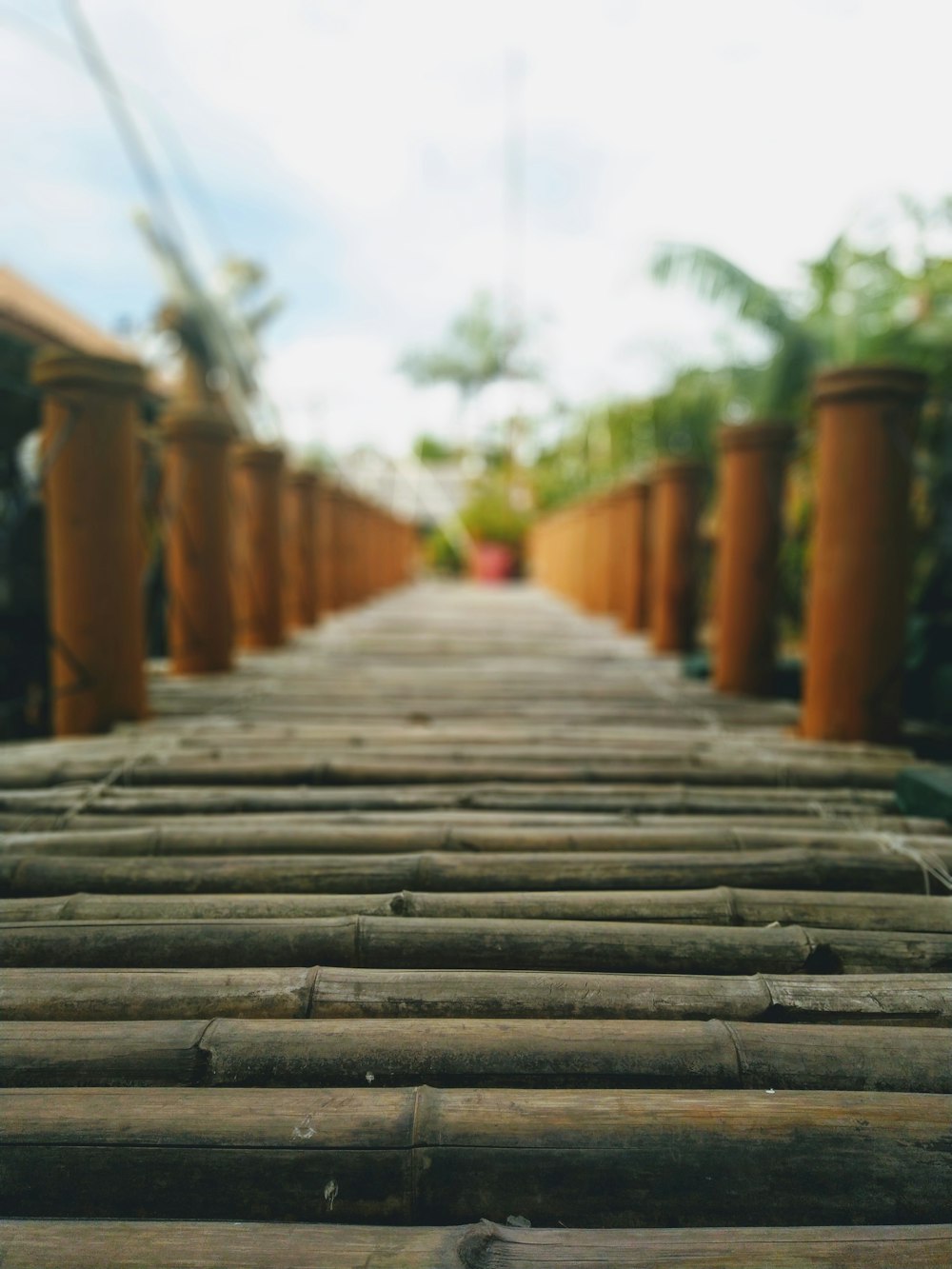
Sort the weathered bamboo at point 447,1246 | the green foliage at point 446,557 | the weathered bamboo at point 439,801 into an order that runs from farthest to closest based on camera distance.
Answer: the green foliage at point 446,557 → the weathered bamboo at point 439,801 → the weathered bamboo at point 447,1246

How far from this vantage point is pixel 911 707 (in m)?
3.01

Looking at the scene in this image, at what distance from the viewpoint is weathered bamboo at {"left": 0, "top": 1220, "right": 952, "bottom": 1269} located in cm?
80

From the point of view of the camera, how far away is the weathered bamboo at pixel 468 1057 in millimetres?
1038

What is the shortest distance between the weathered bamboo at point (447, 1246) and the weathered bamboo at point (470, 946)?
0.44 metres

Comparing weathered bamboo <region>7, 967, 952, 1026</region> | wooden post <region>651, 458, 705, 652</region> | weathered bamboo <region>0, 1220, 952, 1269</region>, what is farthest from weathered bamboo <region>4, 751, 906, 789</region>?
wooden post <region>651, 458, 705, 652</region>

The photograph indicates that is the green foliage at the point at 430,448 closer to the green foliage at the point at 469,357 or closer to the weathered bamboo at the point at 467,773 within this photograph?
the green foliage at the point at 469,357

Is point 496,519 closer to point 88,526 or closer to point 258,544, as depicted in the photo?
point 258,544

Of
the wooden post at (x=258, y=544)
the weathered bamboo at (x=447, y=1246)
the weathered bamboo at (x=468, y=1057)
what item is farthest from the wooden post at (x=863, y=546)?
the wooden post at (x=258, y=544)

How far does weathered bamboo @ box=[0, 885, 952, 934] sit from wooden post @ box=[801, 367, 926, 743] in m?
1.11

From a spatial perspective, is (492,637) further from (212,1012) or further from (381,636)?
(212,1012)

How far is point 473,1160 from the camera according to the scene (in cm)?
90


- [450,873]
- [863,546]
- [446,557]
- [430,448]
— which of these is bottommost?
[450,873]

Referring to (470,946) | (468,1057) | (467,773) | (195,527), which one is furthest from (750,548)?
(468,1057)

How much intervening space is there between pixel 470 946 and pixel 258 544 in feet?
12.5
